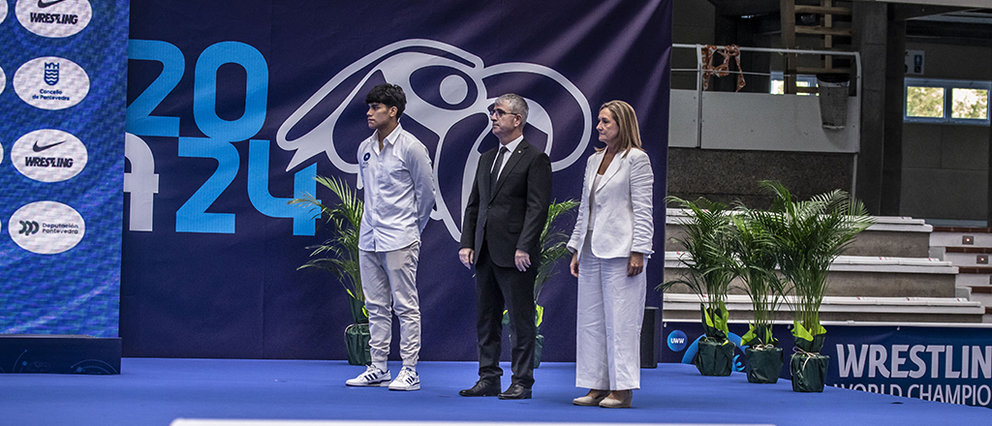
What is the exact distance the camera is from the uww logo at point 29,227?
6.27 meters

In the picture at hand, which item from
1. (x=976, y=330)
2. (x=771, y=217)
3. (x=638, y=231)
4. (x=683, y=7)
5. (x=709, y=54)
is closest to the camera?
(x=638, y=231)

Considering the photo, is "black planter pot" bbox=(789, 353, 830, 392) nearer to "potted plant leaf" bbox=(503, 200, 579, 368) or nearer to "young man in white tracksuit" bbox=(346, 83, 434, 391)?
"potted plant leaf" bbox=(503, 200, 579, 368)

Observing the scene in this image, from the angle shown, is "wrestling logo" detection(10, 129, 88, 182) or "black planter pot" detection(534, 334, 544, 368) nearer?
"wrestling logo" detection(10, 129, 88, 182)

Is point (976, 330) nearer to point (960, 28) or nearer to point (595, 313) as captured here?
point (595, 313)

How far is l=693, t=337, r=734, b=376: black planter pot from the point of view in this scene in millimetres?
6703

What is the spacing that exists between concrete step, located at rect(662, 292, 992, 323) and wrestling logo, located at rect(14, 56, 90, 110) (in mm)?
5315

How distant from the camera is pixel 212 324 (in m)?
6.68

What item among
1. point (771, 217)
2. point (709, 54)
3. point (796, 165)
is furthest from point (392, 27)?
point (796, 165)

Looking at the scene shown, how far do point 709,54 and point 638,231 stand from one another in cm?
849

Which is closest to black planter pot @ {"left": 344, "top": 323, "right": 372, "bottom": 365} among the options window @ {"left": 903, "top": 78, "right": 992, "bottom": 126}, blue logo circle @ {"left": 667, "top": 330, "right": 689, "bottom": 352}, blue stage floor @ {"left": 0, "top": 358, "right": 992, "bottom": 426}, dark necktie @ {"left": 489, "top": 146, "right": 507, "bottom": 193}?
blue stage floor @ {"left": 0, "top": 358, "right": 992, "bottom": 426}

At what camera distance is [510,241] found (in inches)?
193

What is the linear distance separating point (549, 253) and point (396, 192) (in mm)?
1656

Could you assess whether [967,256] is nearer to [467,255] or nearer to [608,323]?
[608,323]

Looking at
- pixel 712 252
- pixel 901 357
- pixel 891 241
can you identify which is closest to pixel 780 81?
pixel 891 241
